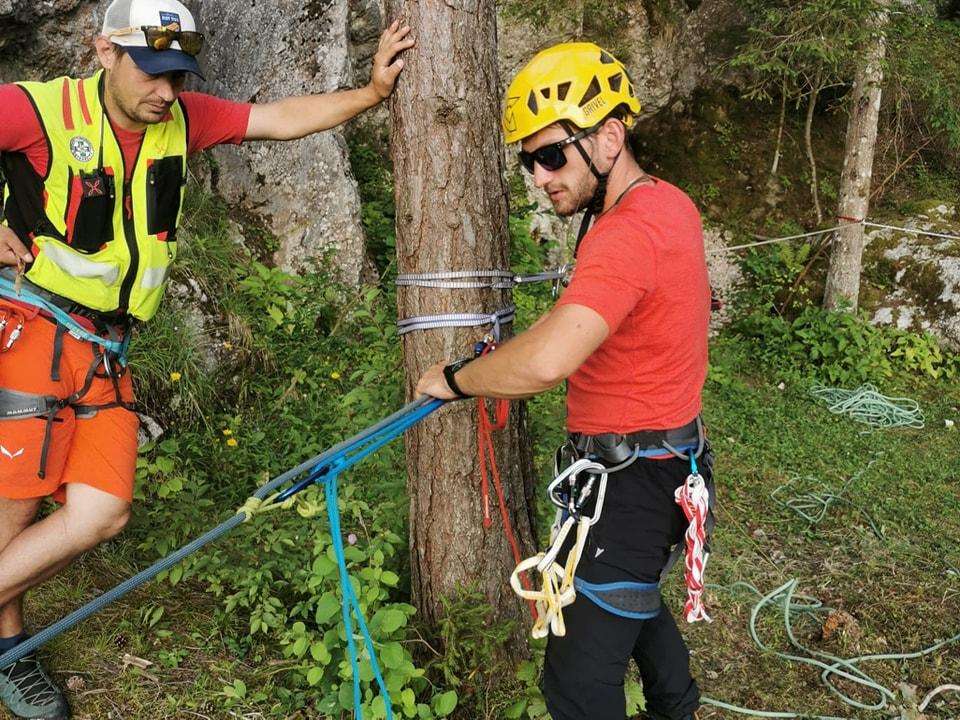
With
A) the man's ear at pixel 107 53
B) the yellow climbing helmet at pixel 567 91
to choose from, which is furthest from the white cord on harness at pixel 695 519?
the man's ear at pixel 107 53

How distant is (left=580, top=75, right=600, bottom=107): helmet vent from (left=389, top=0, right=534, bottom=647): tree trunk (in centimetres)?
59

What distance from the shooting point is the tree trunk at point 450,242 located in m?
2.74

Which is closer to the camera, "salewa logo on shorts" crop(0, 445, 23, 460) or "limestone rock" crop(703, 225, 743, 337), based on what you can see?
"salewa logo on shorts" crop(0, 445, 23, 460)

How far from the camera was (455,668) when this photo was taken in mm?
2998

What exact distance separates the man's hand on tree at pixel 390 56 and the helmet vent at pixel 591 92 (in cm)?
73

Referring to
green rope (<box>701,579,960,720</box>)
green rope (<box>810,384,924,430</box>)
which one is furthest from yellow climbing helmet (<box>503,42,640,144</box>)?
green rope (<box>810,384,924,430</box>)

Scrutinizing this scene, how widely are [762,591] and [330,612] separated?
2.80 metres

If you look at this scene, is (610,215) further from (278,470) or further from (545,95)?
(278,470)

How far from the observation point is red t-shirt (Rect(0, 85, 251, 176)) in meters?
2.57

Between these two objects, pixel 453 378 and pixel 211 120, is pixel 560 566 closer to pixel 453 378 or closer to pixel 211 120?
pixel 453 378

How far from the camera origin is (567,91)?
231 centimetres

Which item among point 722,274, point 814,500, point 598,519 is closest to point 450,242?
point 598,519

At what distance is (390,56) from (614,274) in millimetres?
1256

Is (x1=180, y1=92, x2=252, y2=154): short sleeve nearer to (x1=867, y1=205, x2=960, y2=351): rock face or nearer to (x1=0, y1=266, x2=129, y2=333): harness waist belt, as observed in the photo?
(x1=0, y1=266, x2=129, y2=333): harness waist belt
